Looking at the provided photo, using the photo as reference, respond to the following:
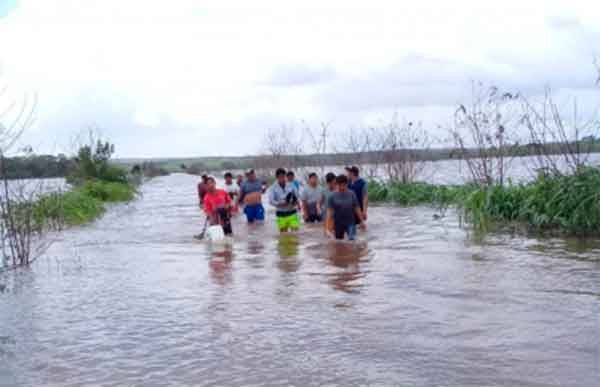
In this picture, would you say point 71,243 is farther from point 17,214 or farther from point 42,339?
point 42,339

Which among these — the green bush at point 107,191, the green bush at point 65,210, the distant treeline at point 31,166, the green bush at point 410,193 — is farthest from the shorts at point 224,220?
the green bush at point 107,191

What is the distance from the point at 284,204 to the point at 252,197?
2804mm

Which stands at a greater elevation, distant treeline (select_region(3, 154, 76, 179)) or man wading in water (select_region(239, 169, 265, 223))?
distant treeline (select_region(3, 154, 76, 179))

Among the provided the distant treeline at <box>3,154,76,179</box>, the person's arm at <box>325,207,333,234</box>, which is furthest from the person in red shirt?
the distant treeline at <box>3,154,76,179</box>

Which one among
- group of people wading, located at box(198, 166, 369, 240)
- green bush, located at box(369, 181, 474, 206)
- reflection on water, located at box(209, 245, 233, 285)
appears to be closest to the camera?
reflection on water, located at box(209, 245, 233, 285)

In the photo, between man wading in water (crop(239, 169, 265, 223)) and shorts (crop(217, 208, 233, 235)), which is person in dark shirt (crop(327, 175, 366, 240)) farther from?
man wading in water (crop(239, 169, 265, 223))

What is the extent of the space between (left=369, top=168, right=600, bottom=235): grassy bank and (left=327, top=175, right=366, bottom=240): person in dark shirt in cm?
410

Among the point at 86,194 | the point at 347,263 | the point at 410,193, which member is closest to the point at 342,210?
the point at 347,263

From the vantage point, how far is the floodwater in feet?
22.1

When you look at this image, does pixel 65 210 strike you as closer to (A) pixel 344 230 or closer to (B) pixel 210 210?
(B) pixel 210 210

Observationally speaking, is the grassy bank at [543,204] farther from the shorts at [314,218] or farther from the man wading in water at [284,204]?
the man wading in water at [284,204]

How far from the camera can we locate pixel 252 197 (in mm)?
20297

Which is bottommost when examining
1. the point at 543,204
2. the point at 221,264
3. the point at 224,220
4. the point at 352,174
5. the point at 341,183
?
the point at 221,264

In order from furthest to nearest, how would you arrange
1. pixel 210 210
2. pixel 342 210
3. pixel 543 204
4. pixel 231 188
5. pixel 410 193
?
pixel 410 193 < pixel 231 188 < pixel 210 210 < pixel 543 204 < pixel 342 210
